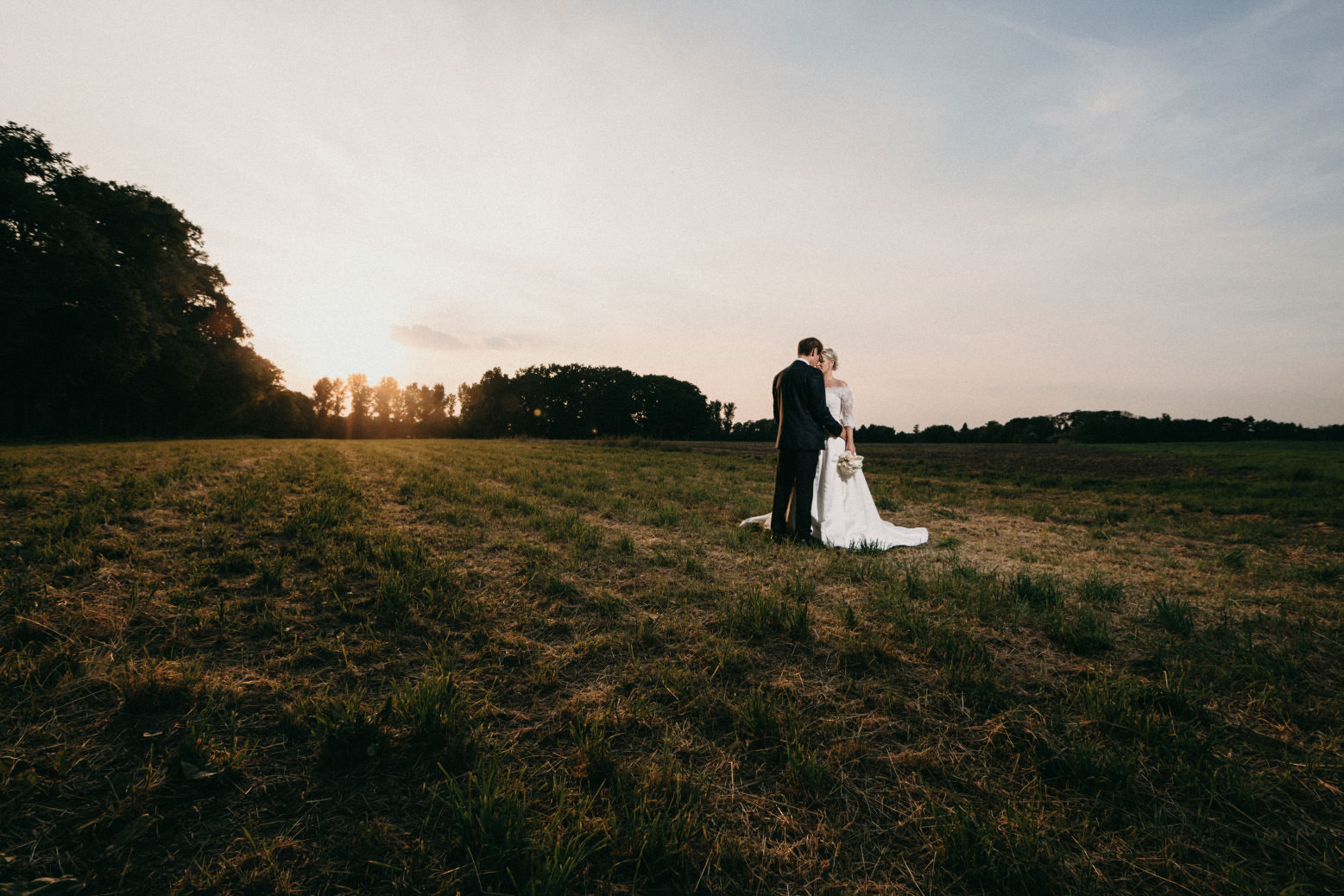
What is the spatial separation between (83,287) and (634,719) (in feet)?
127

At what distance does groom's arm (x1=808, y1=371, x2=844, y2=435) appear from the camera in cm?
693

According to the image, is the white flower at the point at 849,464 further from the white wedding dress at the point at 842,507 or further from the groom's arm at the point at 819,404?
the groom's arm at the point at 819,404

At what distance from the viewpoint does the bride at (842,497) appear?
7.14 metres

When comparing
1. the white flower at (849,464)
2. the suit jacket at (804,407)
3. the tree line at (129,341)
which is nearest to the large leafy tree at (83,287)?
the tree line at (129,341)

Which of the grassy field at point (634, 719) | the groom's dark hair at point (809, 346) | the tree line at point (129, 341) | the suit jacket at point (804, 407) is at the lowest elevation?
the grassy field at point (634, 719)

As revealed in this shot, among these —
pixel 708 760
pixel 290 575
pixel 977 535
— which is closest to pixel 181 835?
pixel 708 760

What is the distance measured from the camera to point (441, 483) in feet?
30.6

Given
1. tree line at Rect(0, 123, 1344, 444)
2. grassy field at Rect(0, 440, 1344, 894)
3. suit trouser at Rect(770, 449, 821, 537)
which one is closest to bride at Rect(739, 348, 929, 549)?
suit trouser at Rect(770, 449, 821, 537)

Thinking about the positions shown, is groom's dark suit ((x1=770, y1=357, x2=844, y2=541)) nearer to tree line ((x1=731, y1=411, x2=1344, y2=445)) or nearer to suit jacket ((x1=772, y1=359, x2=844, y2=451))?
suit jacket ((x1=772, y1=359, x2=844, y2=451))

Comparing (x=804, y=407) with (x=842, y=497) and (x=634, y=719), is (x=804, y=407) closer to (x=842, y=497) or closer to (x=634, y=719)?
(x=842, y=497)

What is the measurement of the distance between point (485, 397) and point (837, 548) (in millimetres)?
95019

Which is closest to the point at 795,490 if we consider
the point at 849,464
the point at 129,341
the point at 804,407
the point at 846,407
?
the point at 849,464

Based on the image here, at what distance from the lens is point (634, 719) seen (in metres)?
2.66

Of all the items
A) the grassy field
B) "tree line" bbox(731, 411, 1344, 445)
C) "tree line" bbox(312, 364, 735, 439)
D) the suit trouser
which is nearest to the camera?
the grassy field
